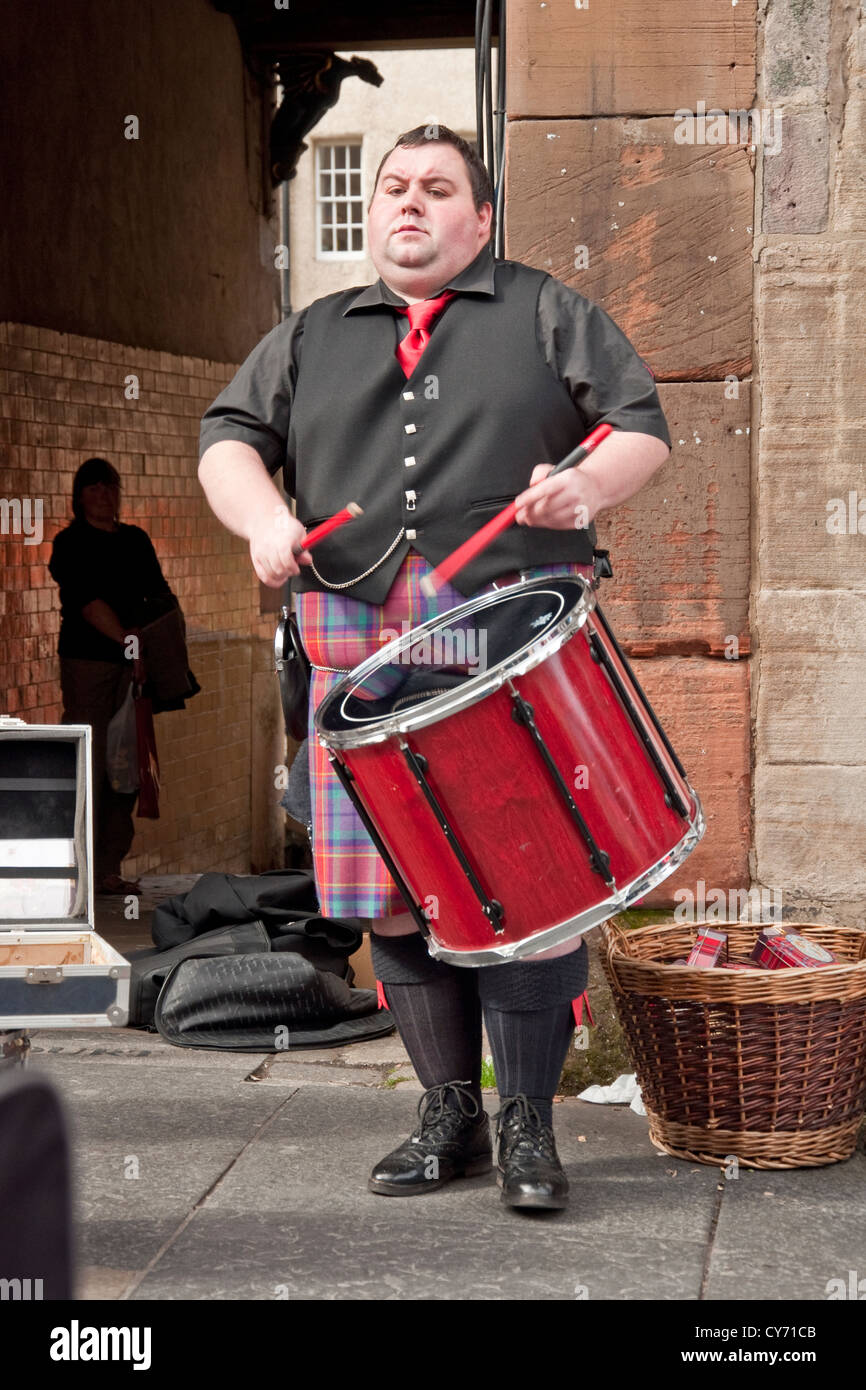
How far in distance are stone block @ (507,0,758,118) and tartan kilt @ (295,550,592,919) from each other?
1.10 meters

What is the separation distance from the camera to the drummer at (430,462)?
2750 millimetres

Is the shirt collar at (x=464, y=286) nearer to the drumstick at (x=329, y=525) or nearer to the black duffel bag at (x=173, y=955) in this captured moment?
the drumstick at (x=329, y=525)

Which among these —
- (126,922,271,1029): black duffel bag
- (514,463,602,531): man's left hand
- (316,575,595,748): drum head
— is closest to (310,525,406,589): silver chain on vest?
(316,575,595,748): drum head

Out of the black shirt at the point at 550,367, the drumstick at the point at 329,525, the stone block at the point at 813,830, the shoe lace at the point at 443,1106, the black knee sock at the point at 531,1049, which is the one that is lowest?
the shoe lace at the point at 443,1106

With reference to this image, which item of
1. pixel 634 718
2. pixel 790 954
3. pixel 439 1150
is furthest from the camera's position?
pixel 790 954

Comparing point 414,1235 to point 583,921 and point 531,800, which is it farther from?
point 531,800

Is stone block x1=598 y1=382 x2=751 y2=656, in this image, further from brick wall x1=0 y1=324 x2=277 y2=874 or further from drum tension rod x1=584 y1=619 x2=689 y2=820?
brick wall x1=0 y1=324 x2=277 y2=874

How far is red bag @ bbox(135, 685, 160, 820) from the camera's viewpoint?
7.39 m

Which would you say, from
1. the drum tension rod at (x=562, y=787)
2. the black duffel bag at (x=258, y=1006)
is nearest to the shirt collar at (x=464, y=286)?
the drum tension rod at (x=562, y=787)

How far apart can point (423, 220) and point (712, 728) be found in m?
1.21

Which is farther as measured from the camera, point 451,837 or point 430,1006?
point 430,1006

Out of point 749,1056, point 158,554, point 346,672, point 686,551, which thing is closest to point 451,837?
point 346,672

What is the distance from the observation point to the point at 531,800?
246 cm

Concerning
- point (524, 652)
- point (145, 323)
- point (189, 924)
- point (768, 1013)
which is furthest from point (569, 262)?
point (145, 323)
